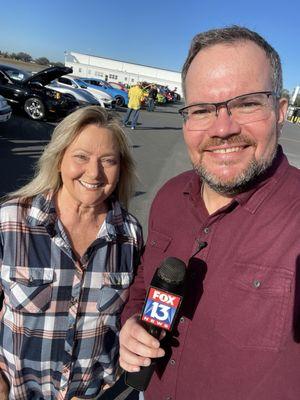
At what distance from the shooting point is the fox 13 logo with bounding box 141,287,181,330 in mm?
1330

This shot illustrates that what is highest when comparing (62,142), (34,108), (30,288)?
(34,108)

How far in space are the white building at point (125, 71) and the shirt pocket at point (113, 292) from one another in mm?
68995

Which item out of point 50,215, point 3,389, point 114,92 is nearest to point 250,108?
point 50,215

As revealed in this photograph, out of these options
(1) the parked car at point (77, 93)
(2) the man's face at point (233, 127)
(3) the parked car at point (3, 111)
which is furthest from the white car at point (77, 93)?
(2) the man's face at point (233, 127)

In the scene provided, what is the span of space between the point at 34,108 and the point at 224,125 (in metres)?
12.6

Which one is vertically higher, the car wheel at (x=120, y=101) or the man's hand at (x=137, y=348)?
the car wheel at (x=120, y=101)

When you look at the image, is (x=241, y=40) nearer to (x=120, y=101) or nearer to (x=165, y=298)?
(x=165, y=298)

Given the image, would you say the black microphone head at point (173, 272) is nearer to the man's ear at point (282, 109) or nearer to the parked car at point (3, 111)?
the man's ear at point (282, 109)

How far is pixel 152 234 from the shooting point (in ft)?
6.02

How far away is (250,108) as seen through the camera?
1.54 metres

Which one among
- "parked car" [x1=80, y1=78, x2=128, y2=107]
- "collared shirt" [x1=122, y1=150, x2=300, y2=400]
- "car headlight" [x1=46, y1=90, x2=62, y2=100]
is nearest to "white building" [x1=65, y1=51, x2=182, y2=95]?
"parked car" [x1=80, y1=78, x2=128, y2=107]

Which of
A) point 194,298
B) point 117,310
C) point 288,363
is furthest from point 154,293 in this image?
point 117,310

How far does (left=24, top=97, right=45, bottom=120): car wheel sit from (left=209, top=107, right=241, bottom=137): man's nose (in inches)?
484

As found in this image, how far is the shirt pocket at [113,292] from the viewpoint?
6.44 feet
